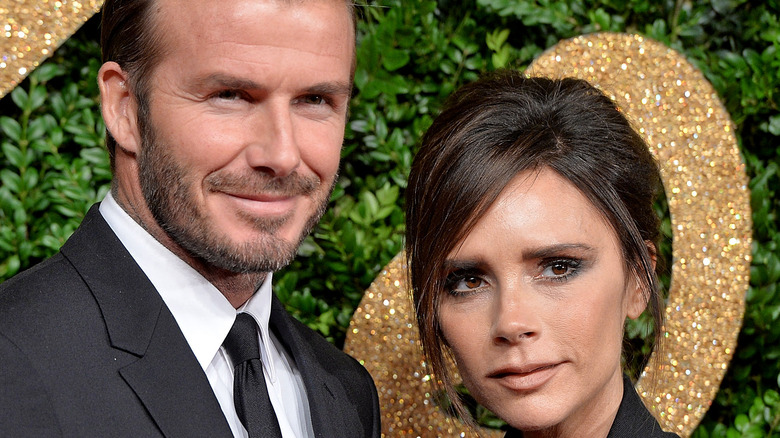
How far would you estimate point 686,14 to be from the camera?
7.77 feet

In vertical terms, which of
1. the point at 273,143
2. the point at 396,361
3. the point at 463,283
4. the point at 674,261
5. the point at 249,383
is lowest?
the point at 396,361

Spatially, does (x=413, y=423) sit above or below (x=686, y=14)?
below

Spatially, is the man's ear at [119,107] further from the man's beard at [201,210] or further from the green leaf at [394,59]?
the green leaf at [394,59]

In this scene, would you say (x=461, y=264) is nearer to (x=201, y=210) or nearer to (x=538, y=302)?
(x=538, y=302)

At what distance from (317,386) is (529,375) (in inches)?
16.2

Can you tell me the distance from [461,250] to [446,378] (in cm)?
29

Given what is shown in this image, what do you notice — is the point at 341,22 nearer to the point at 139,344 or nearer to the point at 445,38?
the point at 139,344

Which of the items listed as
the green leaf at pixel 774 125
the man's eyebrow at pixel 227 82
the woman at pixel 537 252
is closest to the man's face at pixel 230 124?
the man's eyebrow at pixel 227 82

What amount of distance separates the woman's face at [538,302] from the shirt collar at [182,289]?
0.38 m

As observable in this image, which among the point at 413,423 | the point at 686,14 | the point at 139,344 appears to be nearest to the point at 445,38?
the point at 686,14

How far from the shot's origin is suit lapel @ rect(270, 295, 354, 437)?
1626mm

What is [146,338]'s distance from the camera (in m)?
1.37

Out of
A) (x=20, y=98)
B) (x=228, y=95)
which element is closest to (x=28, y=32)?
(x=20, y=98)

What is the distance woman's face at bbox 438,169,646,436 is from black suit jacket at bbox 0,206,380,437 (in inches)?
16.7
